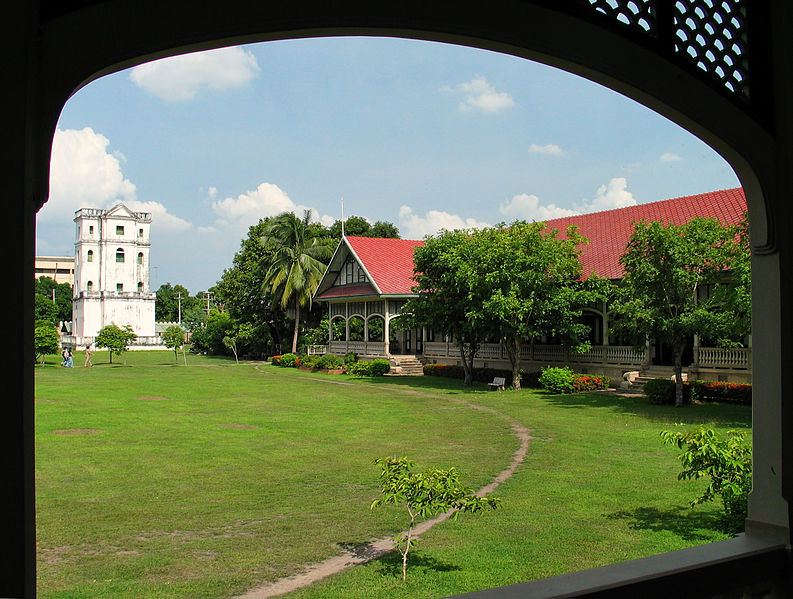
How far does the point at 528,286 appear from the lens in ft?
72.1

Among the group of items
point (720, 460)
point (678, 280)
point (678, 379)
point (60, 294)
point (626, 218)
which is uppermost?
point (626, 218)

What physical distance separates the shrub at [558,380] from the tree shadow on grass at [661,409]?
46cm

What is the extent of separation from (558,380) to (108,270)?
55645mm

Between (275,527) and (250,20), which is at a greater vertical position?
(250,20)

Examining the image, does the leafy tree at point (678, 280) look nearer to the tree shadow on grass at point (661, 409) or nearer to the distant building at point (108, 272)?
the tree shadow on grass at point (661, 409)

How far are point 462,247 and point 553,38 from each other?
21096 millimetres

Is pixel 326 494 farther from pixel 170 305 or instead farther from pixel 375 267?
pixel 170 305

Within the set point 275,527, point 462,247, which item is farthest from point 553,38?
point 462,247

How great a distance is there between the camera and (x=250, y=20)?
7.06ft

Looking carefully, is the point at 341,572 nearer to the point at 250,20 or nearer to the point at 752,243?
the point at 752,243

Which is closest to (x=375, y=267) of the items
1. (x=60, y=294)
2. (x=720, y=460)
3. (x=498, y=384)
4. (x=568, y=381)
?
(x=498, y=384)

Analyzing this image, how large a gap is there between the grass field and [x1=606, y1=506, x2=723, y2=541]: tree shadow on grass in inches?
1.3

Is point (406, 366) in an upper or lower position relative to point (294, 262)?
lower

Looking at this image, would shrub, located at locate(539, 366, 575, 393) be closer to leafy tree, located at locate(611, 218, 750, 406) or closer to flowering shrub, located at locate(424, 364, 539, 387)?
flowering shrub, located at locate(424, 364, 539, 387)
